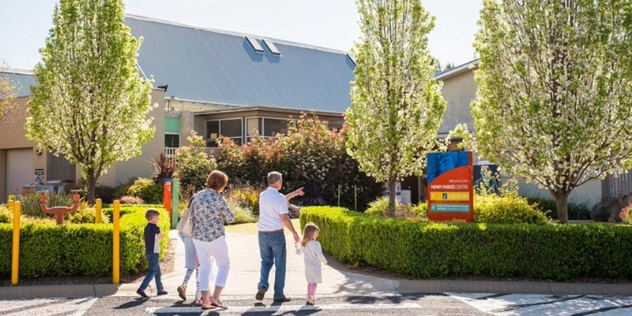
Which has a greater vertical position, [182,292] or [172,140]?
[172,140]

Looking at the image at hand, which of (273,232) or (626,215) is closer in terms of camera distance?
(273,232)

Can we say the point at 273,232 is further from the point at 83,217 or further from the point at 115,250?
the point at 83,217

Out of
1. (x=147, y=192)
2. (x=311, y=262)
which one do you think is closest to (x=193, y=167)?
(x=147, y=192)

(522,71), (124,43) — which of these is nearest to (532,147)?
(522,71)

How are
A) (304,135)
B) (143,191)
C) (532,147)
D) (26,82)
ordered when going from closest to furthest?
(532,147) < (143,191) < (304,135) < (26,82)

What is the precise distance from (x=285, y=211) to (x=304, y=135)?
1593 centimetres

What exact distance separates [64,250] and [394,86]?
7.44 meters

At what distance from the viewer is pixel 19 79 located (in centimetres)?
2983

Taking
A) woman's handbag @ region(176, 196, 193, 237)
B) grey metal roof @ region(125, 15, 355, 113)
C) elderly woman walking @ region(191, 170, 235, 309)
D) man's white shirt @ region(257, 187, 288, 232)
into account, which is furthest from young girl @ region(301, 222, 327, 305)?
grey metal roof @ region(125, 15, 355, 113)

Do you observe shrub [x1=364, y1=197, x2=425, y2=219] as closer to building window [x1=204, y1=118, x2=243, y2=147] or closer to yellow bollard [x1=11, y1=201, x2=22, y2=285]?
yellow bollard [x1=11, y1=201, x2=22, y2=285]

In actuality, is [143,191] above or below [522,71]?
below

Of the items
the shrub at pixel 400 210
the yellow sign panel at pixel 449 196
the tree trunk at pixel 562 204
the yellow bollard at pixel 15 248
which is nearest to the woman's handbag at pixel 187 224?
the yellow bollard at pixel 15 248

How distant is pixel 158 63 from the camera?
107 ft

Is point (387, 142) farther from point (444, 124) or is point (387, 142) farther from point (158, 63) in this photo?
point (158, 63)
